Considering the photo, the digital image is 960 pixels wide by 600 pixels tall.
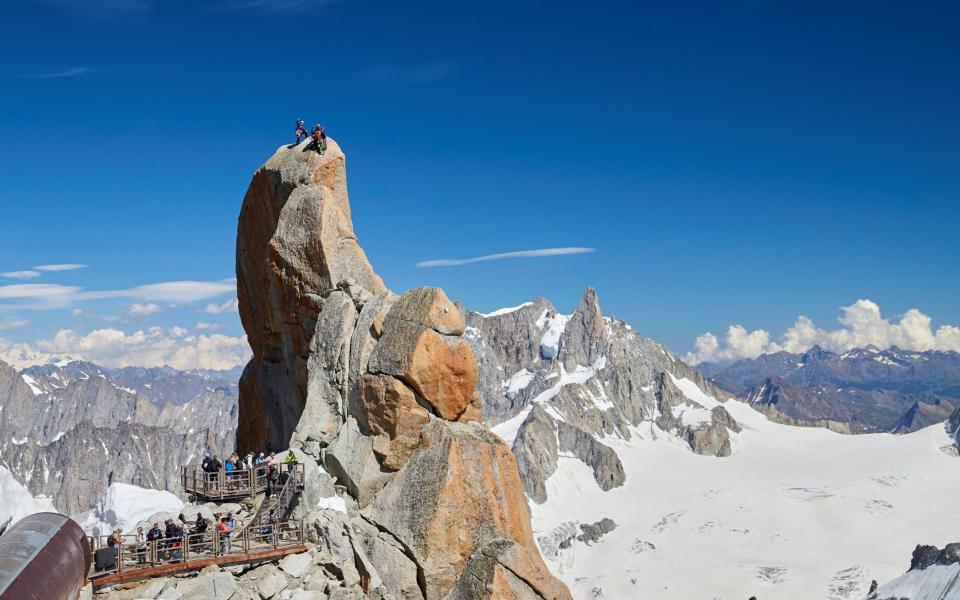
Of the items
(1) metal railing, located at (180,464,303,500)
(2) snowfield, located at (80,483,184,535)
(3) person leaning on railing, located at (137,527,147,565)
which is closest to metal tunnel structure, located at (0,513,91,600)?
(3) person leaning on railing, located at (137,527,147,565)

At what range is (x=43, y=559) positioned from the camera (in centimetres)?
2139

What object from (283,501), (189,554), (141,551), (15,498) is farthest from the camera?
(283,501)

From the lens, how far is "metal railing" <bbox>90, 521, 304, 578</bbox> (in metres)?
26.3

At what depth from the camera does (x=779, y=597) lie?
568 ft

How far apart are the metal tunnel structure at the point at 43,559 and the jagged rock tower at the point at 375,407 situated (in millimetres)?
8145

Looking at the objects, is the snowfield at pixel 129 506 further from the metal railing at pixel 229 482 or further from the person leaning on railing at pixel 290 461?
the person leaning on railing at pixel 290 461

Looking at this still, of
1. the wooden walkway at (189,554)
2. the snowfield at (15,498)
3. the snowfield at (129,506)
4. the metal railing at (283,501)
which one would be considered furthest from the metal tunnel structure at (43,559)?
the snowfield at (129,506)

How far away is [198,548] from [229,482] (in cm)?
504

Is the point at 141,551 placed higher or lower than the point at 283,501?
lower

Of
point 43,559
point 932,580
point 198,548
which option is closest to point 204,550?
point 198,548

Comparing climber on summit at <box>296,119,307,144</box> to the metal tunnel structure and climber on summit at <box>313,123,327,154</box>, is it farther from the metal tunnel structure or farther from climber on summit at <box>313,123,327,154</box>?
the metal tunnel structure

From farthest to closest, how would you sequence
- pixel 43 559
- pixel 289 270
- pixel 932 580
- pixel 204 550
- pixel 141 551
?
pixel 932 580 < pixel 289 270 < pixel 204 550 < pixel 141 551 < pixel 43 559

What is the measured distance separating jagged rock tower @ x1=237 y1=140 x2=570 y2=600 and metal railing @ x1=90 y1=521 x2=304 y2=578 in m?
1.48

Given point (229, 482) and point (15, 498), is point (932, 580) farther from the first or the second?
point (15, 498)
